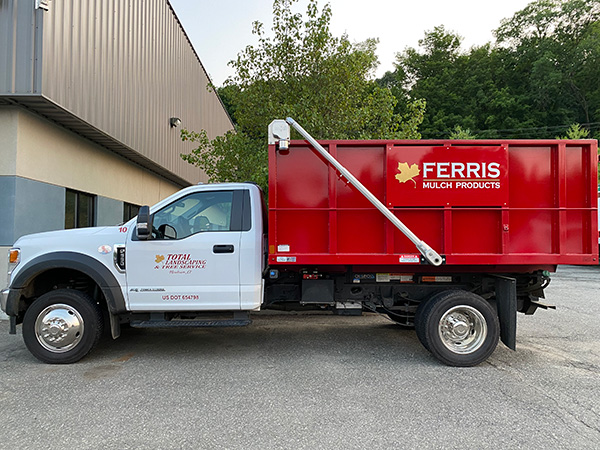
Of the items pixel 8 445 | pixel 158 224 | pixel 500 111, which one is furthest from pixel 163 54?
pixel 500 111

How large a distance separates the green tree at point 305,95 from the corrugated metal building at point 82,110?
276cm

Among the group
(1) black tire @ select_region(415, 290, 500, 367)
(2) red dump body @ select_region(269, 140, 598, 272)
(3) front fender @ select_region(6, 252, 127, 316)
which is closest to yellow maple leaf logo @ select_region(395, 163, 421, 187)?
(2) red dump body @ select_region(269, 140, 598, 272)

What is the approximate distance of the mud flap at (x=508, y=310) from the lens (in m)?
4.93

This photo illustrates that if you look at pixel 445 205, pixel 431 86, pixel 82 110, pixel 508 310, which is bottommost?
pixel 508 310

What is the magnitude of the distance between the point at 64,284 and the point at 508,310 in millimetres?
5484

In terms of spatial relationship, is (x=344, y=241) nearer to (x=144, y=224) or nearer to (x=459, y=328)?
(x=459, y=328)

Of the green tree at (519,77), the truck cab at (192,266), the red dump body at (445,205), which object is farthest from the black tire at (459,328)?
the green tree at (519,77)

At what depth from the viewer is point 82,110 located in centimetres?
843

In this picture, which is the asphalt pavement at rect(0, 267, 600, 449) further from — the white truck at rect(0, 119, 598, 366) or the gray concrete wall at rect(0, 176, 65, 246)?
the gray concrete wall at rect(0, 176, 65, 246)

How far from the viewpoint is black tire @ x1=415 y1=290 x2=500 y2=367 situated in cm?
486

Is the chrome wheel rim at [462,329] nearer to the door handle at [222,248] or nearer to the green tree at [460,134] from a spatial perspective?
the door handle at [222,248]

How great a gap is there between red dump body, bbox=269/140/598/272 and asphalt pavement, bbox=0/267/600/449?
1.26 m

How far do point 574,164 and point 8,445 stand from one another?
6.08 m

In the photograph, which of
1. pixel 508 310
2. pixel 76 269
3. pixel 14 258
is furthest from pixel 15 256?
pixel 508 310
